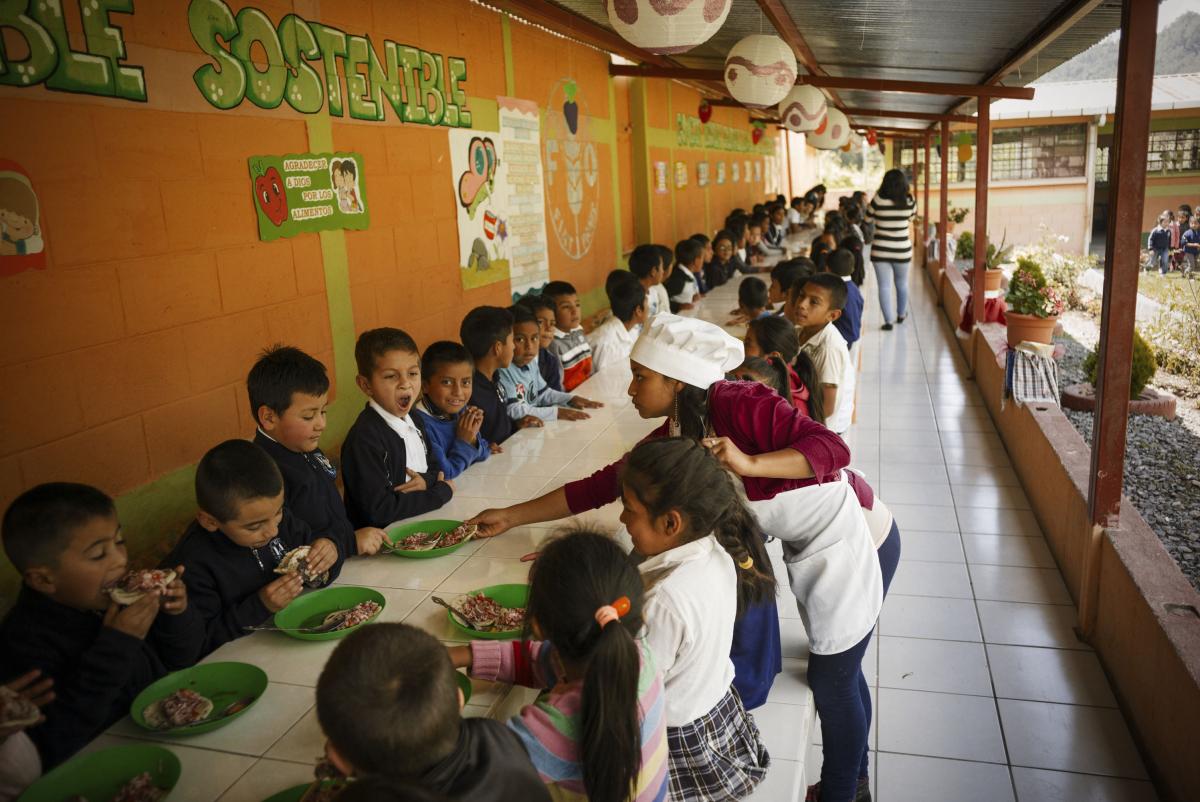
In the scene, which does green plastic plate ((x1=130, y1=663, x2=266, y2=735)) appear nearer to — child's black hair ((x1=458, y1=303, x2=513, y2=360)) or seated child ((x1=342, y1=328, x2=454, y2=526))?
seated child ((x1=342, y1=328, x2=454, y2=526))

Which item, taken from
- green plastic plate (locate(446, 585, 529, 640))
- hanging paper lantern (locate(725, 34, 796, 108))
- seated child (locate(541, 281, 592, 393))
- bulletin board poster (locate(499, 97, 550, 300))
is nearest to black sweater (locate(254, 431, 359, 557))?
green plastic plate (locate(446, 585, 529, 640))

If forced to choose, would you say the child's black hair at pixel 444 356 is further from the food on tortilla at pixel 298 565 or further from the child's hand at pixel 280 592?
the child's hand at pixel 280 592

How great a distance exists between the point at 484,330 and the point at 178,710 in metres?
2.40

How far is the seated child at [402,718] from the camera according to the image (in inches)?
49.7

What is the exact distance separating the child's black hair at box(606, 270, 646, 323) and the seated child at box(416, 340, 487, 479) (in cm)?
224

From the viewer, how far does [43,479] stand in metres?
2.88

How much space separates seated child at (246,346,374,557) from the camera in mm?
2609

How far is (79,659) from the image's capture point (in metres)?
1.87

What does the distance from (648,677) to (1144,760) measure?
220cm

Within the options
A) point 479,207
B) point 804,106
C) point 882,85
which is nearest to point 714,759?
point 479,207

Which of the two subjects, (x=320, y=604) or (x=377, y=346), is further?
(x=377, y=346)

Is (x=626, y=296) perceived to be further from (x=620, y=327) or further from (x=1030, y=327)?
(x=1030, y=327)

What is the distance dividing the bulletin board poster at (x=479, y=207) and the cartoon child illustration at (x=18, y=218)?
3008mm

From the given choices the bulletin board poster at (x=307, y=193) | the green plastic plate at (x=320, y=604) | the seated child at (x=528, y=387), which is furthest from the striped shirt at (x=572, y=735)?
the bulletin board poster at (x=307, y=193)
